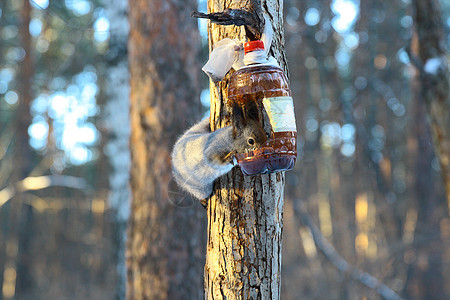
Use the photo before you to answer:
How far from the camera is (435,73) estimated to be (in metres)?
3.84

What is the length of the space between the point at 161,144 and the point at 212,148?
2387mm

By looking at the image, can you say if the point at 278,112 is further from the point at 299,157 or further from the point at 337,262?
the point at 299,157

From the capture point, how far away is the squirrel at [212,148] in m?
1.70

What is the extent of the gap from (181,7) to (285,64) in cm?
260

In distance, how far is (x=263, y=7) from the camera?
1857 millimetres

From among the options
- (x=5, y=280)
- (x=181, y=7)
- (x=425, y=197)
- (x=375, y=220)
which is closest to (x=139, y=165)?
(x=181, y=7)

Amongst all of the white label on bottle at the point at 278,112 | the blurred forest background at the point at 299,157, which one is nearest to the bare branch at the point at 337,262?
the blurred forest background at the point at 299,157

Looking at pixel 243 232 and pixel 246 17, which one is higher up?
pixel 246 17

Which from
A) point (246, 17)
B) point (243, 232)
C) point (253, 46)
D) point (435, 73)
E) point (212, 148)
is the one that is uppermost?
point (435, 73)

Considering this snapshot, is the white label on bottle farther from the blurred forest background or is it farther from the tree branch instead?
the blurred forest background

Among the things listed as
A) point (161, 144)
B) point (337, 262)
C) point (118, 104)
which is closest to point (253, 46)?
point (161, 144)

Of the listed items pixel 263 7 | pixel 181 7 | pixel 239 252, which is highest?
pixel 181 7

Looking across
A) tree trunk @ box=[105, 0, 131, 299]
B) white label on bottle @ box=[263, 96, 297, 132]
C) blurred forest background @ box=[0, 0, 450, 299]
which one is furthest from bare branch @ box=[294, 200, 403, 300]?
white label on bottle @ box=[263, 96, 297, 132]

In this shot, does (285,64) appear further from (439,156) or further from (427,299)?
(427,299)
